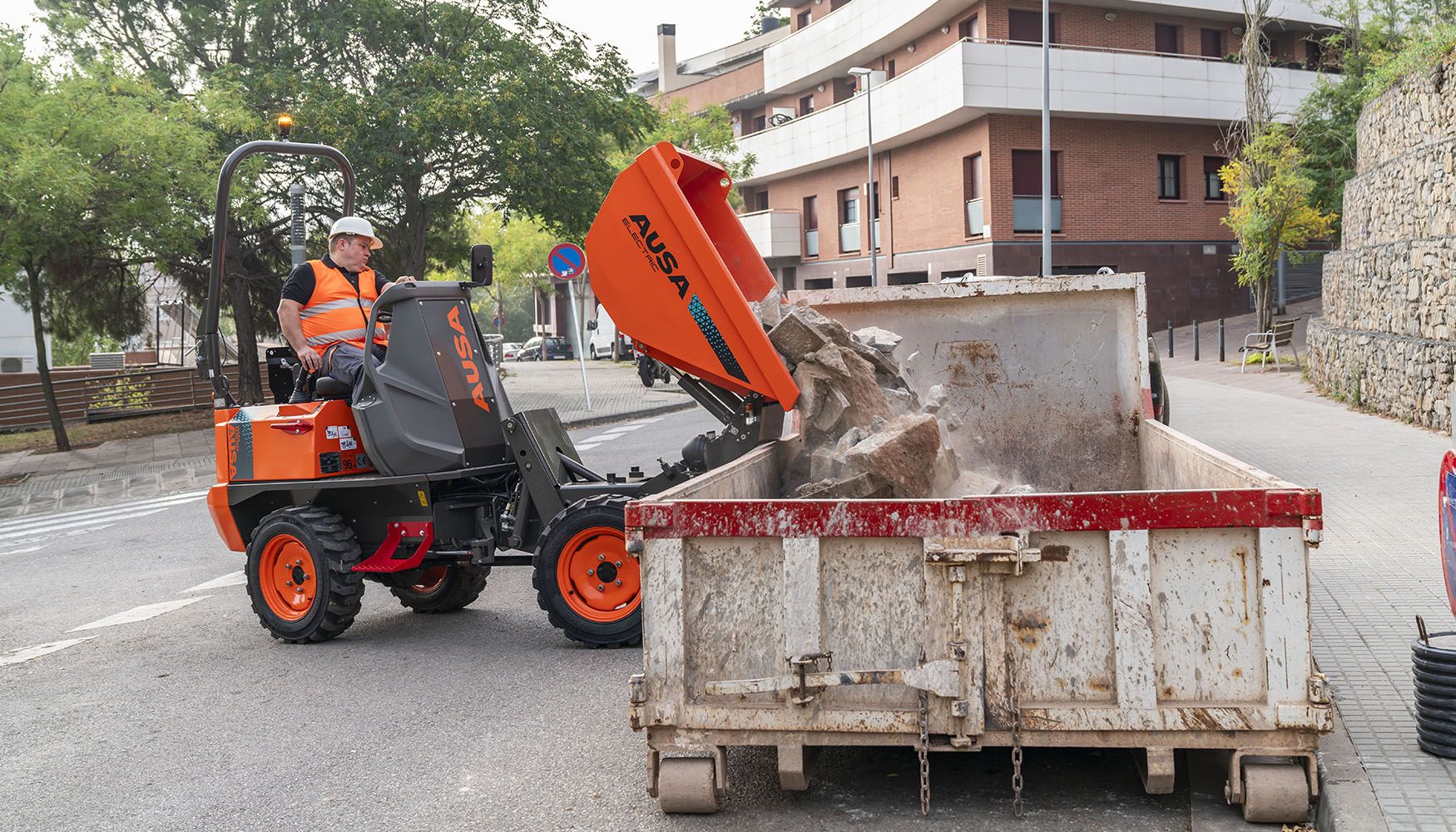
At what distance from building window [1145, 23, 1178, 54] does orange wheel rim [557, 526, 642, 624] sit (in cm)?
3711

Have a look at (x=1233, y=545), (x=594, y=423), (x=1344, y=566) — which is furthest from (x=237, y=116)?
(x=1233, y=545)

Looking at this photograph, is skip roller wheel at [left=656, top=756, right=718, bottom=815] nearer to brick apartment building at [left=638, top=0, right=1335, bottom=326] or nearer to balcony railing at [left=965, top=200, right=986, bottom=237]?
brick apartment building at [left=638, top=0, right=1335, bottom=326]

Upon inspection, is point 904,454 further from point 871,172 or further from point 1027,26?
point 1027,26

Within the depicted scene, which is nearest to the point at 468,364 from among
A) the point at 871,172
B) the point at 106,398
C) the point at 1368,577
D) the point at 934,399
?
the point at 934,399

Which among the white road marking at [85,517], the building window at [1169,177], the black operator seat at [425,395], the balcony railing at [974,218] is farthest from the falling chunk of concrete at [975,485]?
the building window at [1169,177]

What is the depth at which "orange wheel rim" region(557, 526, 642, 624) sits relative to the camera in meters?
6.41

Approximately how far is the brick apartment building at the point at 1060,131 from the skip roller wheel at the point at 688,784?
33014mm

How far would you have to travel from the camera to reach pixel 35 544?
11938 millimetres

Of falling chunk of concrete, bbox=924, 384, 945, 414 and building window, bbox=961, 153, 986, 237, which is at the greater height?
building window, bbox=961, 153, 986, 237

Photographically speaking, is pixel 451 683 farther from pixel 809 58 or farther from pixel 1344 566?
pixel 809 58

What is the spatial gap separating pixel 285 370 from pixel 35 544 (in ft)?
20.3

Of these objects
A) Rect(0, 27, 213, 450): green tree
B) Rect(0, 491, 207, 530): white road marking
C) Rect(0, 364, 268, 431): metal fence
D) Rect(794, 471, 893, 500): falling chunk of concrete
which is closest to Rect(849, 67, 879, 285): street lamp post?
Rect(0, 364, 268, 431): metal fence

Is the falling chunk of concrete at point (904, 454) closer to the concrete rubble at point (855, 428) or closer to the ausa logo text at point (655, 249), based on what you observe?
the concrete rubble at point (855, 428)

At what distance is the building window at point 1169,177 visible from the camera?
3922 centimetres
